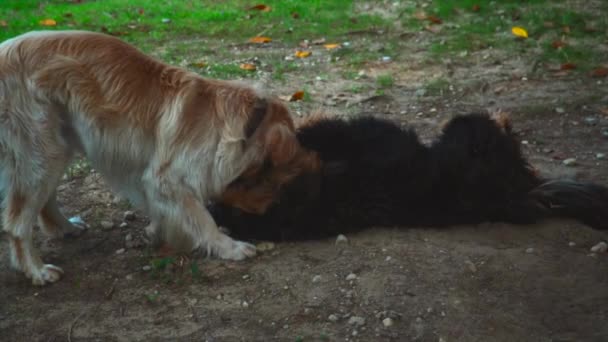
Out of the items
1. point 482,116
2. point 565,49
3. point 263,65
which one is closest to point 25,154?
point 482,116

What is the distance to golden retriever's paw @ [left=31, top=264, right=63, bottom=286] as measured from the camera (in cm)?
450

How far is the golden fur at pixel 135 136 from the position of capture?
439cm

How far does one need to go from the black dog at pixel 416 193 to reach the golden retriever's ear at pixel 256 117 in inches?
15.8

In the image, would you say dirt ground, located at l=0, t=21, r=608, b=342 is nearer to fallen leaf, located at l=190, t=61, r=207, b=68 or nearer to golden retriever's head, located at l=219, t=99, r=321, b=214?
golden retriever's head, located at l=219, t=99, r=321, b=214

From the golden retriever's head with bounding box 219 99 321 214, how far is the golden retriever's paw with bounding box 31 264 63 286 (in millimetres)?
1111

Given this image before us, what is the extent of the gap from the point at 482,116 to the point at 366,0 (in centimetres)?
605

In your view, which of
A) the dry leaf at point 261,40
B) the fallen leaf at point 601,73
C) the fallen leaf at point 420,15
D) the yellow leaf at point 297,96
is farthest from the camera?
the fallen leaf at point 420,15

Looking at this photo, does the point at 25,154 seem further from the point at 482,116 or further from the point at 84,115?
the point at 482,116

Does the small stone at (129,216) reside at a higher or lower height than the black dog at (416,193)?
lower

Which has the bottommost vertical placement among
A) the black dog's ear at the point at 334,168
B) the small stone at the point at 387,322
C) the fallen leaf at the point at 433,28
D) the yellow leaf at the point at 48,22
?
the small stone at the point at 387,322

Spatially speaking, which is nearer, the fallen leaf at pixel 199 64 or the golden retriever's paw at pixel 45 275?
the golden retriever's paw at pixel 45 275

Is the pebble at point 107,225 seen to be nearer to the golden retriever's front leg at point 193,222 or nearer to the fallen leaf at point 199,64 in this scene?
the golden retriever's front leg at point 193,222

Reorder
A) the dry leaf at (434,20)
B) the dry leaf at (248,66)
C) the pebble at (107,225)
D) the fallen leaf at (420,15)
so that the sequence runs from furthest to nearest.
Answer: the fallen leaf at (420,15) → the dry leaf at (434,20) → the dry leaf at (248,66) → the pebble at (107,225)

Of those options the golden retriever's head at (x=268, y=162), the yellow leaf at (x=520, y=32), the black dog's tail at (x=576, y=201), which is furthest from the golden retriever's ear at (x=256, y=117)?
the yellow leaf at (x=520, y=32)
